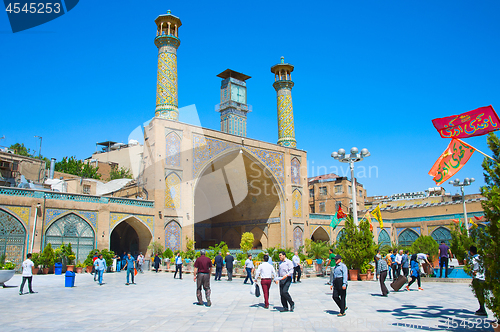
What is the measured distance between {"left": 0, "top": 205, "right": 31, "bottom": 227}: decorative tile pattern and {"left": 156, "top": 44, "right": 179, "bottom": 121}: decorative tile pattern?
324 inches

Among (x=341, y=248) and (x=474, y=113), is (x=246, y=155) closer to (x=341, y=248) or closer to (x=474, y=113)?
(x=341, y=248)

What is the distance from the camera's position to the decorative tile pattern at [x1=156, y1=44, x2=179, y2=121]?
70.8ft

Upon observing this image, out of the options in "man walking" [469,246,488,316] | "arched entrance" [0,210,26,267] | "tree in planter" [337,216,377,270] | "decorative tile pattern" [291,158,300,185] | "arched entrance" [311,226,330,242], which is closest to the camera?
"man walking" [469,246,488,316]

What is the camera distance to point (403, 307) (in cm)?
717

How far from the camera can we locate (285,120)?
27516 millimetres

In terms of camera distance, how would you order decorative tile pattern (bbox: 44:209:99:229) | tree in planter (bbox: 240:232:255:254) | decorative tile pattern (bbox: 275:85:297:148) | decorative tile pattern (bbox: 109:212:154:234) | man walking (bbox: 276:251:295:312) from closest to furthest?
man walking (bbox: 276:251:295:312) < decorative tile pattern (bbox: 44:209:99:229) < decorative tile pattern (bbox: 109:212:154:234) < tree in planter (bbox: 240:232:255:254) < decorative tile pattern (bbox: 275:85:297:148)

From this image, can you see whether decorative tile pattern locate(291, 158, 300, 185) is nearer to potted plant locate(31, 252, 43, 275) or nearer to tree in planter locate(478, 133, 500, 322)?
potted plant locate(31, 252, 43, 275)

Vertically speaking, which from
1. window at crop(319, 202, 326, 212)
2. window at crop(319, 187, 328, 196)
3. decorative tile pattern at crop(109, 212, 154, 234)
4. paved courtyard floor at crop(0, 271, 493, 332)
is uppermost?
window at crop(319, 187, 328, 196)

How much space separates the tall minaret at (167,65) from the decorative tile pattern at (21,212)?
818 centimetres

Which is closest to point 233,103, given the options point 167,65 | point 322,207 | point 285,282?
point 167,65

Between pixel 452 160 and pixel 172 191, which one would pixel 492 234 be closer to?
pixel 452 160

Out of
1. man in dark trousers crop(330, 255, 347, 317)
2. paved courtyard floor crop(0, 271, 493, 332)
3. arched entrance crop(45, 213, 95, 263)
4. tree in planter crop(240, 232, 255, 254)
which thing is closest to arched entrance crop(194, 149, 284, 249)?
tree in planter crop(240, 232, 255, 254)

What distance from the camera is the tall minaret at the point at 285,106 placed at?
90.0 feet

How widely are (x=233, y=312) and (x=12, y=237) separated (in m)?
12.9
